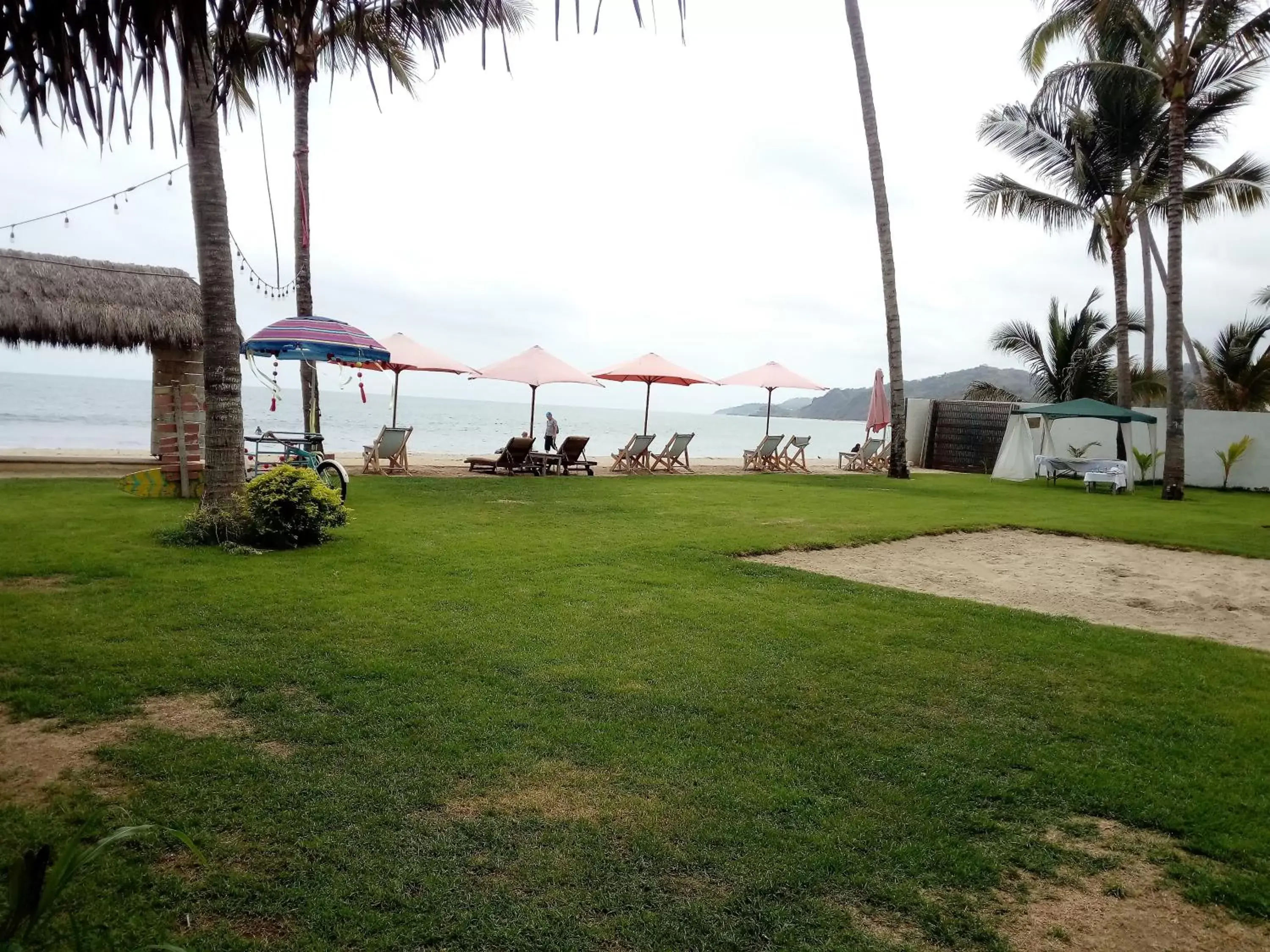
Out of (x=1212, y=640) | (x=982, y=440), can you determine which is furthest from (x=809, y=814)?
(x=982, y=440)

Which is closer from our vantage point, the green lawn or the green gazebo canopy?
the green lawn

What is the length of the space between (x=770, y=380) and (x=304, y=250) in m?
12.2

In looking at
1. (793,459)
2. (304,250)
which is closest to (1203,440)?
(793,459)

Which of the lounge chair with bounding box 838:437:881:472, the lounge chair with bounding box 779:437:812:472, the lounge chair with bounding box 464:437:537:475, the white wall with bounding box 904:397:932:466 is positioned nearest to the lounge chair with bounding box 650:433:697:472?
the lounge chair with bounding box 779:437:812:472

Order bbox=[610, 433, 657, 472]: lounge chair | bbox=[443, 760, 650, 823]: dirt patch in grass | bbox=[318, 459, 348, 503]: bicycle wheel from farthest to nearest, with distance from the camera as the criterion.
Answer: bbox=[610, 433, 657, 472]: lounge chair, bbox=[318, 459, 348, 503]: bicycle wheel, bbox=[443, 760, 650, 823]: dirt patch in grass

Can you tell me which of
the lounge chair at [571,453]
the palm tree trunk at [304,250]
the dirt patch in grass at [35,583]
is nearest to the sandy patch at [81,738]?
the dirt patch in grass at [35,583]

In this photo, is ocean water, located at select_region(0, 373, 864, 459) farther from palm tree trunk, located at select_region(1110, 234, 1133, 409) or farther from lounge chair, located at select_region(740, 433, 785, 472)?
palm tree trunk, located at select_region(1110, 234, 1133, 409)

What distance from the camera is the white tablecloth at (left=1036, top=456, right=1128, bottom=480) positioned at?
16516mm

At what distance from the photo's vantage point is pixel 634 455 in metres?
17.2

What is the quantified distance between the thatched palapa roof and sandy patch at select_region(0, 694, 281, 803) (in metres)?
11.2

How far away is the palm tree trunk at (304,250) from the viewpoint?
42.8 feet

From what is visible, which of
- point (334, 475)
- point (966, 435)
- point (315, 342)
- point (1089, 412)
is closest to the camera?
point (334, 475)

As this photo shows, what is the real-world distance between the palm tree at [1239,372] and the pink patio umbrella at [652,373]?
14.7 meters

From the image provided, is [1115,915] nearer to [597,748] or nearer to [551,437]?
[597,748]
